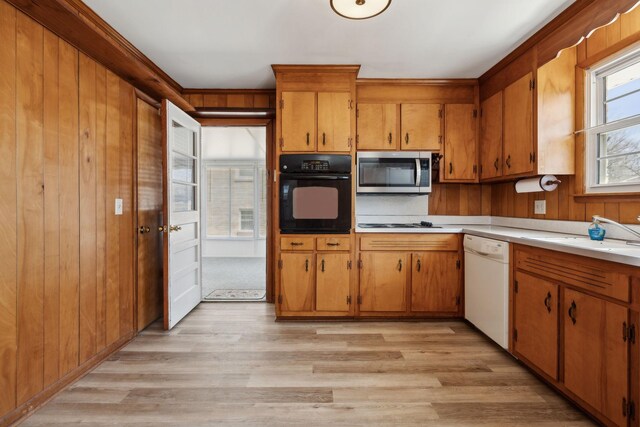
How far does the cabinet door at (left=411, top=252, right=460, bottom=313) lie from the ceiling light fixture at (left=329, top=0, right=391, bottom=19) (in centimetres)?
201

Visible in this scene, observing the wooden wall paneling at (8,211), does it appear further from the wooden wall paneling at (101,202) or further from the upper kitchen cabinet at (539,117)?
the upper kitchen cabinet at (539,117)

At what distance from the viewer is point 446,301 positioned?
2.89 meters

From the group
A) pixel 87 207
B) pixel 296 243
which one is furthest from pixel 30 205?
pixel 296 243

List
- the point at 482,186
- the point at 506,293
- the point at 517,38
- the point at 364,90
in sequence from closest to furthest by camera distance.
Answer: the point at 506,293
the point at 517,38
the point at 364,90
the point at 482,186

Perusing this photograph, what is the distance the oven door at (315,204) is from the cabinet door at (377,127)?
19.2 inches

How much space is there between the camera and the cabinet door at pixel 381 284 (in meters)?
2.89

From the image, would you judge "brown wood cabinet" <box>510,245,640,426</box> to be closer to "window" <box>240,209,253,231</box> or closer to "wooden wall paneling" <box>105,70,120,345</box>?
"wooden wall paneling" <box>105,70,120,345</box>

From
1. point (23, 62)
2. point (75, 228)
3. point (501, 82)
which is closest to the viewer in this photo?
point (23, 62)

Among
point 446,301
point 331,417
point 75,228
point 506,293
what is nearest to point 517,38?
point 506,293

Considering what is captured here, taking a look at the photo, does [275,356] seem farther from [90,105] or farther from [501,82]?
[501,82]

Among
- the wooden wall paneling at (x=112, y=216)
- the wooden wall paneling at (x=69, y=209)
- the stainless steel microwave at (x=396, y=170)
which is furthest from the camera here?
the stainless steel microwave at (x=396, y=170)

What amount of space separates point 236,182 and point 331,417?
611 centimetres

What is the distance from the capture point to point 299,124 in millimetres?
2893

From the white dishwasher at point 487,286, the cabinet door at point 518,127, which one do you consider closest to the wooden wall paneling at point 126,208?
the white dishwasher at point 487,286
